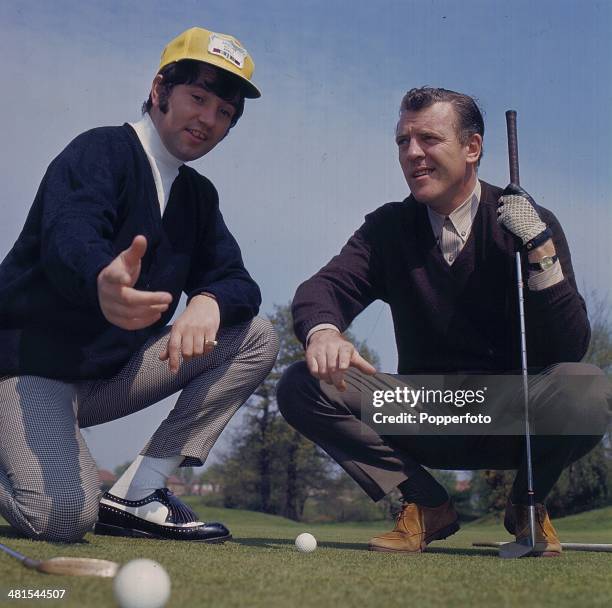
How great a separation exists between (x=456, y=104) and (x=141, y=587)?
3385 mm

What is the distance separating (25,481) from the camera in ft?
10.8

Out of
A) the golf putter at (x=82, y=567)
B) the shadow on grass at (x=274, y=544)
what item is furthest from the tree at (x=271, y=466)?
the golf putter at (x=82, y=567)

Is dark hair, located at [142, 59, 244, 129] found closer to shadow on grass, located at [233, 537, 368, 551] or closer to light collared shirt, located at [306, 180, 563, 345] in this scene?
light collared shirt, located at [306, 180, 563, 345]

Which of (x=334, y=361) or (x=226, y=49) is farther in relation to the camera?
(x=226, y=49)

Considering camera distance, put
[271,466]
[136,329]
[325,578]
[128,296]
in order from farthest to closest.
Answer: [271,466] < [136,329] < [128,296] < [325,578]

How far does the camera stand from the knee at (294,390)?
3.96 meters

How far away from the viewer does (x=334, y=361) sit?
10.7 feet

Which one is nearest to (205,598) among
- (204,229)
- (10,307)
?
(10,307)

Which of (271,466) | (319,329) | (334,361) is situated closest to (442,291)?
(319,329)

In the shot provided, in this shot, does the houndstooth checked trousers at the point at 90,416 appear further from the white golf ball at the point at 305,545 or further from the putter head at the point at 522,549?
the putter head at the point at 522,549

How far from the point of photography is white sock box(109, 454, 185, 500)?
3652 mm

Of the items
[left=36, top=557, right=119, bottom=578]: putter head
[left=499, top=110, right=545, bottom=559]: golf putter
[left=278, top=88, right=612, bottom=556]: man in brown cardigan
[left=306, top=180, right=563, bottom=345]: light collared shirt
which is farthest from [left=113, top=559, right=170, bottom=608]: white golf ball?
[left=306, top=180, right=563, bottom=345]: light collared shirt

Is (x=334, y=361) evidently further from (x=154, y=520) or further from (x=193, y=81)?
(x=193, y=81)

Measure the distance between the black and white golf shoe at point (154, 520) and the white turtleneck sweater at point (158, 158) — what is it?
134cm
